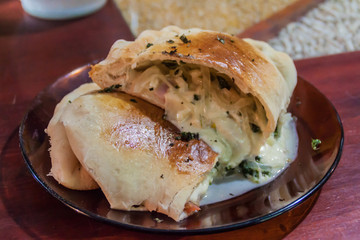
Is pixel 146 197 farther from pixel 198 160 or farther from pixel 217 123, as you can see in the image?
pixel 217 123

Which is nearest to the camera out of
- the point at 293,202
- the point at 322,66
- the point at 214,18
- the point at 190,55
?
the point at 293,202

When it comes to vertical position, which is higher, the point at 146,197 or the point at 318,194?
the point at 146,197

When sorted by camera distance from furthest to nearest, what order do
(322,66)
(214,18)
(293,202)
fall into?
(214,18)
(322,66)
(293,202)

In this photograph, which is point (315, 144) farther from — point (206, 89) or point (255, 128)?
point (206, 89)

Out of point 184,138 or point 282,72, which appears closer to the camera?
point 184,138

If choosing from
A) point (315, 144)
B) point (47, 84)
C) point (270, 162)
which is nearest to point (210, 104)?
point (270, 162)

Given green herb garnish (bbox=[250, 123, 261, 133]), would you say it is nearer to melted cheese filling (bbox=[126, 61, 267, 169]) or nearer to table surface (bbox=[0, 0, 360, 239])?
melted cheese filling (bbox=[126, 61, 267, 169])

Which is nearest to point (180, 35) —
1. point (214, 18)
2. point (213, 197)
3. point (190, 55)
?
point (190, 55)

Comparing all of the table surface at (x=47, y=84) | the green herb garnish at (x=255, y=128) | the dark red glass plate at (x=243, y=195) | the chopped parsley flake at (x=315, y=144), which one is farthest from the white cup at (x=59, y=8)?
the chopped parsley flake at (x=315, y=144)
